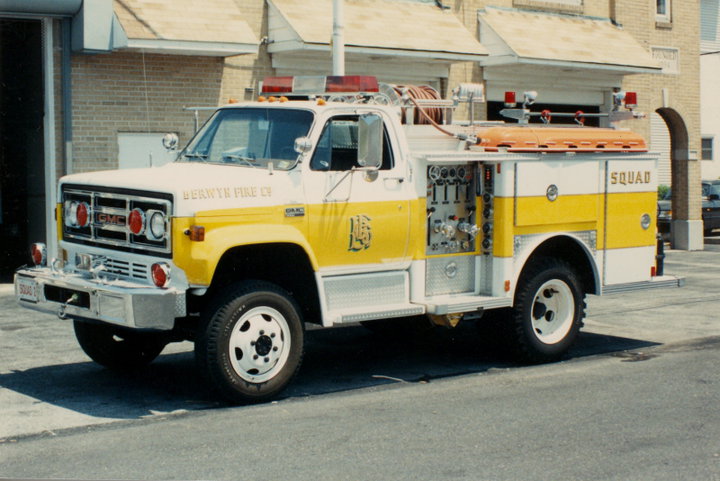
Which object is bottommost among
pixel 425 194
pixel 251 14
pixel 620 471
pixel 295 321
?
pixel 620 471

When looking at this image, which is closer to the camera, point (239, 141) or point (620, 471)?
point (620, 471)

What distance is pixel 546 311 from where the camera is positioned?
1045 centimetres

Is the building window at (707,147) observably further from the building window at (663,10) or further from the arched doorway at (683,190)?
the building window at (663,10)

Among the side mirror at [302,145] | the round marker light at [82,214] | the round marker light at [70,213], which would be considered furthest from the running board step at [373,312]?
the round marker light at [70,213]

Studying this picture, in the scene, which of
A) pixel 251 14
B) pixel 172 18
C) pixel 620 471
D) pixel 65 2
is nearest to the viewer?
pixel 620 471

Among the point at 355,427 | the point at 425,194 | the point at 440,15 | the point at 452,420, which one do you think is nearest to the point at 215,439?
the point at 355,427

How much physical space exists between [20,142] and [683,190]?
14777mm

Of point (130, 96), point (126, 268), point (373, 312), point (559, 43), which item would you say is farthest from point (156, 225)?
point (559, 43)

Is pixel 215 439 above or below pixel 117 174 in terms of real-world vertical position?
below

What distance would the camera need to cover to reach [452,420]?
7902mm

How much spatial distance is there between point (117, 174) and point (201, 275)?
54.0 inches

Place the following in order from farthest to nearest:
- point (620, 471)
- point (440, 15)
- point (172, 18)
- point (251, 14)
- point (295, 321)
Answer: point (440, 15)
point (251, 14)
point (172, 18)
point (295, 321)
point (620, 471)

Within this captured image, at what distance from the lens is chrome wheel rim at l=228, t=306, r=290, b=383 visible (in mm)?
8281

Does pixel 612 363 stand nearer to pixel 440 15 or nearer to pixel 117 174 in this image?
pixel 117 174
